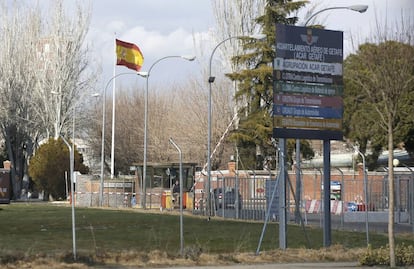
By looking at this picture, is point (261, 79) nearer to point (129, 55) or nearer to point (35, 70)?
point (129, 55)

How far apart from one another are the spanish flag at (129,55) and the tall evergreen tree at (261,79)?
342 inches

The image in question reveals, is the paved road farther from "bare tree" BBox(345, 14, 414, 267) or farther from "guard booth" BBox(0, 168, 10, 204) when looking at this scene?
"guard booth" BBox(0, 168, 10, 204)

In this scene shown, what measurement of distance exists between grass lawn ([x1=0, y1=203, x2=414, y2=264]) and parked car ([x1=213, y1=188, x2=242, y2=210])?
5361 mm

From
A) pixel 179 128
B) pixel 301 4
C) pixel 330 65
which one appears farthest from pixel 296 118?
pixel 179 128

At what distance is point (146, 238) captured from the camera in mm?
25000

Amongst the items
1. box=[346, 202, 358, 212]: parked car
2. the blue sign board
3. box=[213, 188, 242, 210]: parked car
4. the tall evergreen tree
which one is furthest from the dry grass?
the tall evergreen tree

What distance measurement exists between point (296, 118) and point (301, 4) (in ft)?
124

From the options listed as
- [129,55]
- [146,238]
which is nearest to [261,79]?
[129,55]

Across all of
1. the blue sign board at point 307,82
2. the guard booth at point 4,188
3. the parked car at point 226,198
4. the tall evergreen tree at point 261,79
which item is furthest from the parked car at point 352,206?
the guard booth at point 4,188

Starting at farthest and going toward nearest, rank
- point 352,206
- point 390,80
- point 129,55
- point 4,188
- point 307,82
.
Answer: point 4,188 < point 129,55 < point 352,206 < point 307,82 < point 390,80

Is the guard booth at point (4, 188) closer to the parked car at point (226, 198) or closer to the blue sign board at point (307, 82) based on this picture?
the parked car at point (226, 198)

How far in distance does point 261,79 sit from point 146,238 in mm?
33048

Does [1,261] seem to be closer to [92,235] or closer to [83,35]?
[92,235]

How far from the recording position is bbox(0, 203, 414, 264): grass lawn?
20562 mm
